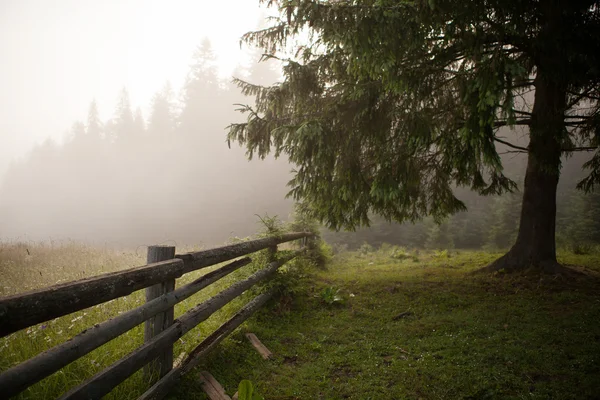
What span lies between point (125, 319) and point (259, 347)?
105 inches

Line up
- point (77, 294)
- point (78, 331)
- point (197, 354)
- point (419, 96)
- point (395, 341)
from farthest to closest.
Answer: point (419, 96)
point (395, 341)
point (78, 331)
point (197, 354)
point (77, 294)

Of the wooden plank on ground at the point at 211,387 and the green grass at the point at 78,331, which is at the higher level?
the green grass at the point at 78,331

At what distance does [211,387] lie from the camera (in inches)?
143

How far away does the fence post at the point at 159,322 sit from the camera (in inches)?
129

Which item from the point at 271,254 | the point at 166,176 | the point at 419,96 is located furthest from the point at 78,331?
the point at 166,176

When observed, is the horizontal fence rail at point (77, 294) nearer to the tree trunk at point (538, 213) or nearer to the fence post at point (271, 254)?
the fence post at point (271, 254)

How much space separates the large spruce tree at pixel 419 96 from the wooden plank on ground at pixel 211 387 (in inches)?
180

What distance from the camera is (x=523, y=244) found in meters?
7.90

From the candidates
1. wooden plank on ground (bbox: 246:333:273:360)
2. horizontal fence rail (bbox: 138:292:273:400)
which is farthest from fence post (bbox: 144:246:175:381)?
wooden plank on ground (bbox: 246:333:273:360)

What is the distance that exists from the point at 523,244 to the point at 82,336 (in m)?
9.30

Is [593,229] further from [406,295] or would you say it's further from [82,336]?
[82,336]

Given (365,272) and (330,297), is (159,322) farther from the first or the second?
(365,272)

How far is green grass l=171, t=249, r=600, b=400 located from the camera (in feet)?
12.3

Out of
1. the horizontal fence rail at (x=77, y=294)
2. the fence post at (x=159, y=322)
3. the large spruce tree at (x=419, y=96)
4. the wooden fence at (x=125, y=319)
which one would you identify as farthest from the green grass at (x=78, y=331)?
the large spruce tree at (x=419, y=96)
